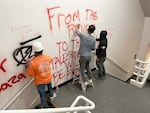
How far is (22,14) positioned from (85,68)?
1667 mm

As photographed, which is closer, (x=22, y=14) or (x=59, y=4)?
(x=22, y=14)

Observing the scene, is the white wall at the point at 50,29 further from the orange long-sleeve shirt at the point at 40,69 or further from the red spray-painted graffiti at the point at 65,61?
the orange long-sleeve shirt at the point at 40,69

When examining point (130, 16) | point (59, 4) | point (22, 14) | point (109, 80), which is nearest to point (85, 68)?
point (109, 80)

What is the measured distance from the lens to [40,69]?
2762 millimetres

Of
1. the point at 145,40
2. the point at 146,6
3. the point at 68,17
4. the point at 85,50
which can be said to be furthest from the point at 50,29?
the point at 145,40

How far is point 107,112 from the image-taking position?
3107 millimetres

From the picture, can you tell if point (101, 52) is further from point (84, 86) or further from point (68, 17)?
point (68, 17)

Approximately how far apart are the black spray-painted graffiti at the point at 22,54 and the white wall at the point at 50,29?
0.02m

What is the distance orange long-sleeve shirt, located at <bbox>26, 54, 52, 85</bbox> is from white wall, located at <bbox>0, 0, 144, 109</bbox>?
18cm

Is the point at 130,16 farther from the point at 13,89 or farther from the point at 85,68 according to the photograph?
the point at 13,89

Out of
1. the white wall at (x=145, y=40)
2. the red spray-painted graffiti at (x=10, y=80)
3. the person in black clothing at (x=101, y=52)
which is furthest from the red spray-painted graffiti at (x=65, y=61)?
the white wall at (x=145, y=40)

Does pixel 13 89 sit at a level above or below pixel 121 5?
below

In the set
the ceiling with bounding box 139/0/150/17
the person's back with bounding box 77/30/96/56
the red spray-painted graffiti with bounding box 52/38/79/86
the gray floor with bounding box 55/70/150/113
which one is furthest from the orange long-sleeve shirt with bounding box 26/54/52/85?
the ceiling with bounding box 139/0/150/17

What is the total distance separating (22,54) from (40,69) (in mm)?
339
